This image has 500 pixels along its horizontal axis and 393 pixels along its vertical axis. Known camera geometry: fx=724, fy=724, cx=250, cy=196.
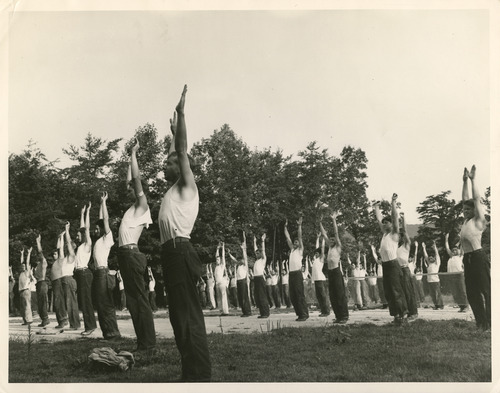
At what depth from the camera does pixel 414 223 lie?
27.5 ft

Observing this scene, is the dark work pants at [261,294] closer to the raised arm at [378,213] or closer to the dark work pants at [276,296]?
the dark work pants at [276,296]

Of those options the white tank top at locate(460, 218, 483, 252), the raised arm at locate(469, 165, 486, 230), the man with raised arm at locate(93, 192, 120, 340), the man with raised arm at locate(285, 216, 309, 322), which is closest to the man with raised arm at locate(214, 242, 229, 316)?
the man with raised arm at locate(285, 216, 309, 322)

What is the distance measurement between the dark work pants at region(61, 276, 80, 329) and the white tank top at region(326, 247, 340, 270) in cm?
311

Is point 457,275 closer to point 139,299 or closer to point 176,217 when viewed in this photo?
point 176,217

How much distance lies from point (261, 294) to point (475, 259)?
2.92 meters

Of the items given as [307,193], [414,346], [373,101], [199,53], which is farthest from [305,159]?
[414,346]

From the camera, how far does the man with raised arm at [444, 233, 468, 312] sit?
26.6 feet

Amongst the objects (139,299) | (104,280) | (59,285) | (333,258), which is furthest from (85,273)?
(333,258)

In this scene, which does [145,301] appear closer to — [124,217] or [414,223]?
[124,217]

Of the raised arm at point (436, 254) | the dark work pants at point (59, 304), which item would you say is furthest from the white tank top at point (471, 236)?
the dark work pants at point (59, 304)

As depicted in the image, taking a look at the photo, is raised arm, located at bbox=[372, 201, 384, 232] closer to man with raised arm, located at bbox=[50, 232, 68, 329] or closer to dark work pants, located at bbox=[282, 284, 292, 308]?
dark work pants, located at bbox=[282, 284, 292, 308]

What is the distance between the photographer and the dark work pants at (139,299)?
26.6 ft

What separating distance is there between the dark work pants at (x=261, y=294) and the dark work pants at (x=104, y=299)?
6.19 feet

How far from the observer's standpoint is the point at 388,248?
8516mm
